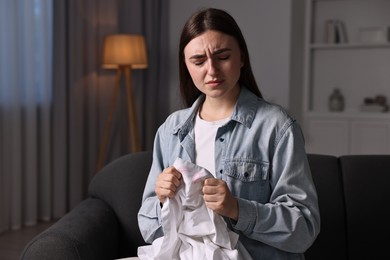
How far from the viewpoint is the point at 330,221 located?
178 centimetres

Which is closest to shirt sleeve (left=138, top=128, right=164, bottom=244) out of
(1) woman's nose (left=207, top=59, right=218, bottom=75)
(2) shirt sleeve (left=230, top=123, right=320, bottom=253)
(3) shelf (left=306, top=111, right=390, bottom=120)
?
(2) shirt sleeve (left=230, top=123, right=320, bottom=253)

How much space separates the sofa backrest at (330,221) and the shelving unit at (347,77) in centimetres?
300

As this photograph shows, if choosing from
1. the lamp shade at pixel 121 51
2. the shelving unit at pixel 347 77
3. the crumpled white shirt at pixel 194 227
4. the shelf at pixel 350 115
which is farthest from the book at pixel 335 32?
the crumpled white shirt at pixel 194 227

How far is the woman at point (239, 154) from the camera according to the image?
1268mm

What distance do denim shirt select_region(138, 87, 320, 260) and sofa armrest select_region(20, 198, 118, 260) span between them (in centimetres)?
18

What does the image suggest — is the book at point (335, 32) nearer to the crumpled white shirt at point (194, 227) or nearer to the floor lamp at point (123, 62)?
the floor lamp at point (123, 62)

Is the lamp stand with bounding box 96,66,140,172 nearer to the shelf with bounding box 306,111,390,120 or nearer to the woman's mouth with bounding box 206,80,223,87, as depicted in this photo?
the shelf with bounding box 306,111,390,120

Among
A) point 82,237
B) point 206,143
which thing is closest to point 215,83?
point 206,143

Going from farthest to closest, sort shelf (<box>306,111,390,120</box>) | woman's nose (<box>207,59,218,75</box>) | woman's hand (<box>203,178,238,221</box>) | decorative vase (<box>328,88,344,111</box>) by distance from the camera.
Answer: decorative vase (<box>328,88,344,111</box>)
shelf (<box>306,111,390,120</box>)
woman's nose (<box>207,59,218,75</box>)
woman's hand (<box>203,178,238,221</box>)

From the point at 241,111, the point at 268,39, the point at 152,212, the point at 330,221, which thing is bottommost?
the point at 330,221

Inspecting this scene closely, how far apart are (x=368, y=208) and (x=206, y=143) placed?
682mm

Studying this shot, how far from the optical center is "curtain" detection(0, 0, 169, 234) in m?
3.65

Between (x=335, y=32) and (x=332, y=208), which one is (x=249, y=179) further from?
(x=335, y=32)

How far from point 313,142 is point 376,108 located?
0.63 m
